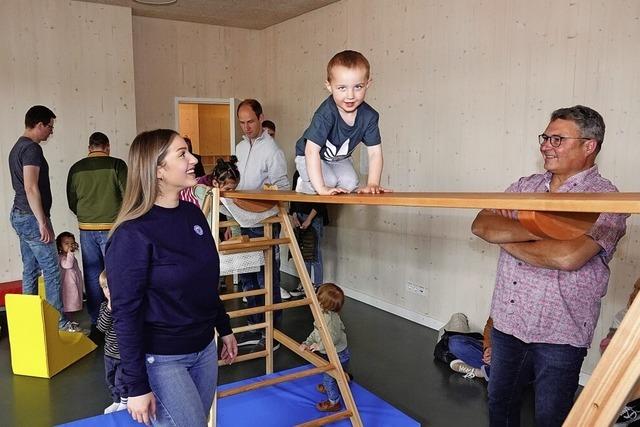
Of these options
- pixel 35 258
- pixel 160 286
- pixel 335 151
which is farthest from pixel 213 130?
pixel 160 286

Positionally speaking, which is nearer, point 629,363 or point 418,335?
point 629,363

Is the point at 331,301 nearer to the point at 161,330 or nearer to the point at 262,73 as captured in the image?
the point at 161,330

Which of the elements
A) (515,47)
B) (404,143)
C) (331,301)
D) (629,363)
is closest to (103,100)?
(404,143)

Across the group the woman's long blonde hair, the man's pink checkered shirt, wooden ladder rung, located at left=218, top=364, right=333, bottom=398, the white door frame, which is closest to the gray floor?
wooden ladder rung, located at left=218, top=364, right=333, bottom=398

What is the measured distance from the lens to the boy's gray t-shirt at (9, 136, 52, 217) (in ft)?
12.3

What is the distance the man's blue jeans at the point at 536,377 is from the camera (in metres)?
1.78

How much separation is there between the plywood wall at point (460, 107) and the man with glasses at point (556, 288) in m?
1.47

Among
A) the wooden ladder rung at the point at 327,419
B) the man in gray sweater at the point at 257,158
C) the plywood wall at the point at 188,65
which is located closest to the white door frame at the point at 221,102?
the plywood wall at the point at 188,65

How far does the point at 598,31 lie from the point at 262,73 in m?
4.58

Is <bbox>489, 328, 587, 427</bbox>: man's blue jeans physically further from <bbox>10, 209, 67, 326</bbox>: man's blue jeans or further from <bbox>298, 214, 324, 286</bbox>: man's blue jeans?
<bbox>10, 209, 67, 326</bbox>: man's blue jeans

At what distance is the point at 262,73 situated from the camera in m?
6.81

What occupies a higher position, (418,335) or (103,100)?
(103,100)

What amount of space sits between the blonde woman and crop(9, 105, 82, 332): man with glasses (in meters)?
2.65

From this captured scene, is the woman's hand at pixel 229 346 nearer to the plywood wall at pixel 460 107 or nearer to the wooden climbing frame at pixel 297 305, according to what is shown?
the wooden climbing frame at pixel 297 305
